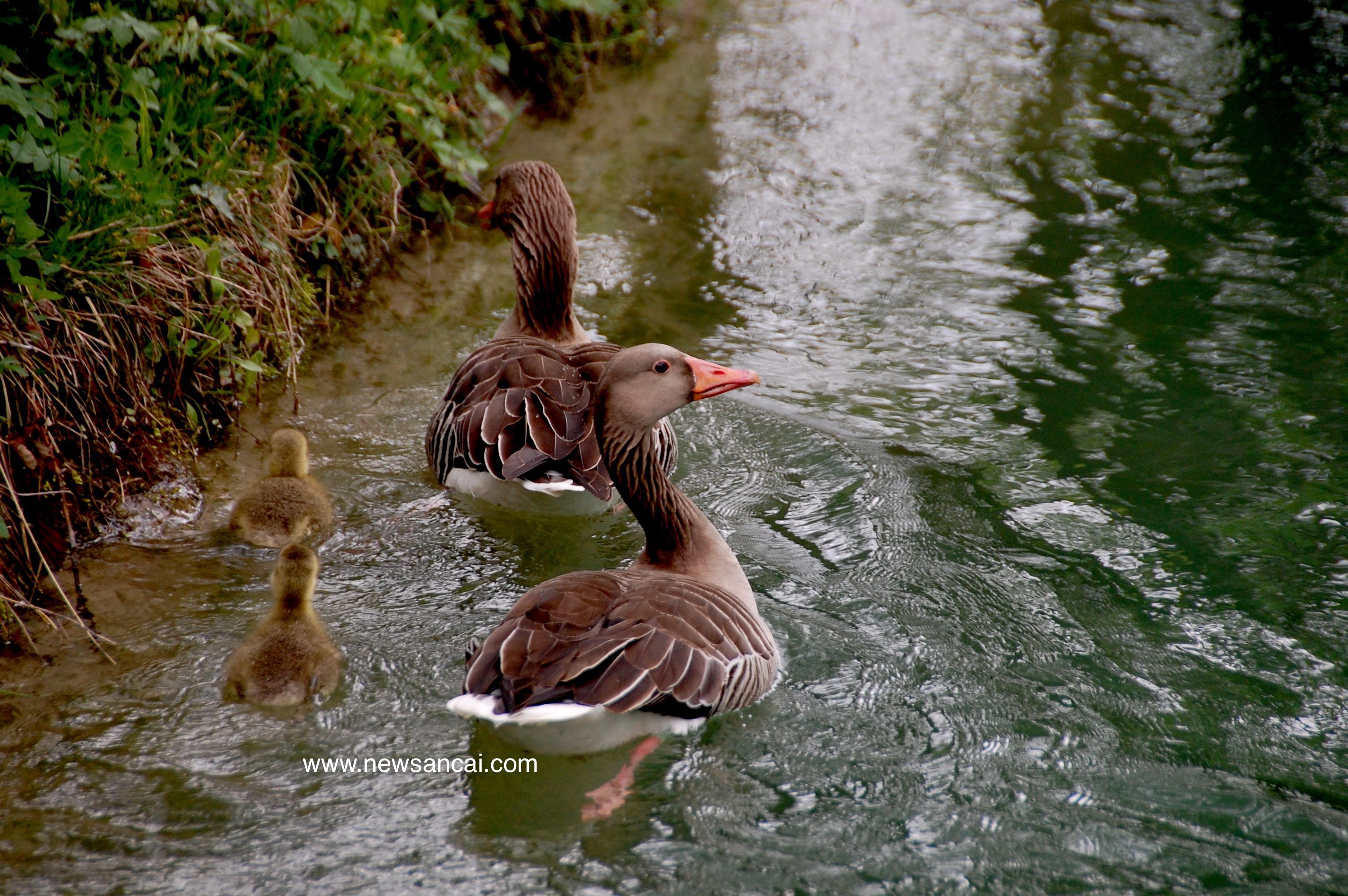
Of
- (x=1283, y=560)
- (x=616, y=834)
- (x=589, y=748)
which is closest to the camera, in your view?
(x=616, y=834)

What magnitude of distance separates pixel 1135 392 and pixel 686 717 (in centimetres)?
385

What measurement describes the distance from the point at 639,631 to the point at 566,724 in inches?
15.9

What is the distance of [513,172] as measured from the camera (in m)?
6.66

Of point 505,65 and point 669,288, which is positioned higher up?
point 505,65

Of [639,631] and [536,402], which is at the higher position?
[536,402]

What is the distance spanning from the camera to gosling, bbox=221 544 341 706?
4098 mm

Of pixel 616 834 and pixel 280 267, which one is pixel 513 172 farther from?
pixel 616 834

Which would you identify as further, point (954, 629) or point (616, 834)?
point (954, 629)

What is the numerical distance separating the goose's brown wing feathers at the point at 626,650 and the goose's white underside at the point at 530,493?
3.11ft

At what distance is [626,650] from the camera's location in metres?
3.86

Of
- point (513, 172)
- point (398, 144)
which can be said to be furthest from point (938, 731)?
point (398, 144)

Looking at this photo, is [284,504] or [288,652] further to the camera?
[284,504]

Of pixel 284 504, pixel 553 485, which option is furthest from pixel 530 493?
pixel 284 504

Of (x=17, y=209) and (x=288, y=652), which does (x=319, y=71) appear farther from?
(x=288, y=652)
